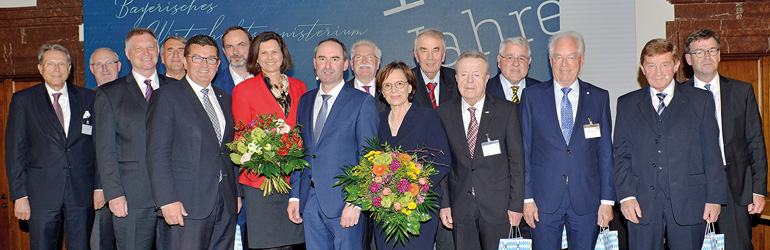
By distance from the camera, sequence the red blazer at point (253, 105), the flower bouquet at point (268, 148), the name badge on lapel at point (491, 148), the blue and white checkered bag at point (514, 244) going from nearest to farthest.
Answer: the flower bouquet at point (268, 148) < the blue and white checkered bag at point (514, 244) < the name badge on lapel at point (491, 148) < the red blazer at point (253, 105)

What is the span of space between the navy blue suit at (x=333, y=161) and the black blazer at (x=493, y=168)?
63 cm

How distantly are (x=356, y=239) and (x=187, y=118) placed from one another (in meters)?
1.35

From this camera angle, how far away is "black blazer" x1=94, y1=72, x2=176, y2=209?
419 cm

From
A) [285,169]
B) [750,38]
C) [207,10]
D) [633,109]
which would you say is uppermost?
[207,10]

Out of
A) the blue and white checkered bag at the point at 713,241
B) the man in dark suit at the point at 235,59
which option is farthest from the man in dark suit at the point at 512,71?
the man in dark suit at the point at 235,59

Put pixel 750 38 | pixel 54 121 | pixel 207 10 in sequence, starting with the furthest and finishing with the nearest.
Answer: pixel 207 10
pixel 750 38
pixel 54 121

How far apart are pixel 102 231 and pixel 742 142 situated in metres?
4.92

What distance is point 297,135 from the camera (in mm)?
3840

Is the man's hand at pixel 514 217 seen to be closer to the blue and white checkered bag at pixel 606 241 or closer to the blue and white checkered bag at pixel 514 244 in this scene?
the blue and white checkered bag at pixel 514 244

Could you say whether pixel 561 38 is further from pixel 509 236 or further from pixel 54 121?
pixel 54 121

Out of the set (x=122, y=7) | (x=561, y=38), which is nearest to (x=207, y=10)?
(x=122, y=7)

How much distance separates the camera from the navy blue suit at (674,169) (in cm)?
403

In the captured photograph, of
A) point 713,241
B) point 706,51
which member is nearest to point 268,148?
point 713,241

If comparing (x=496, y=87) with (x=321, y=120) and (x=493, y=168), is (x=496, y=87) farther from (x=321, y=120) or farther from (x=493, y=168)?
(x=321, y=120)
